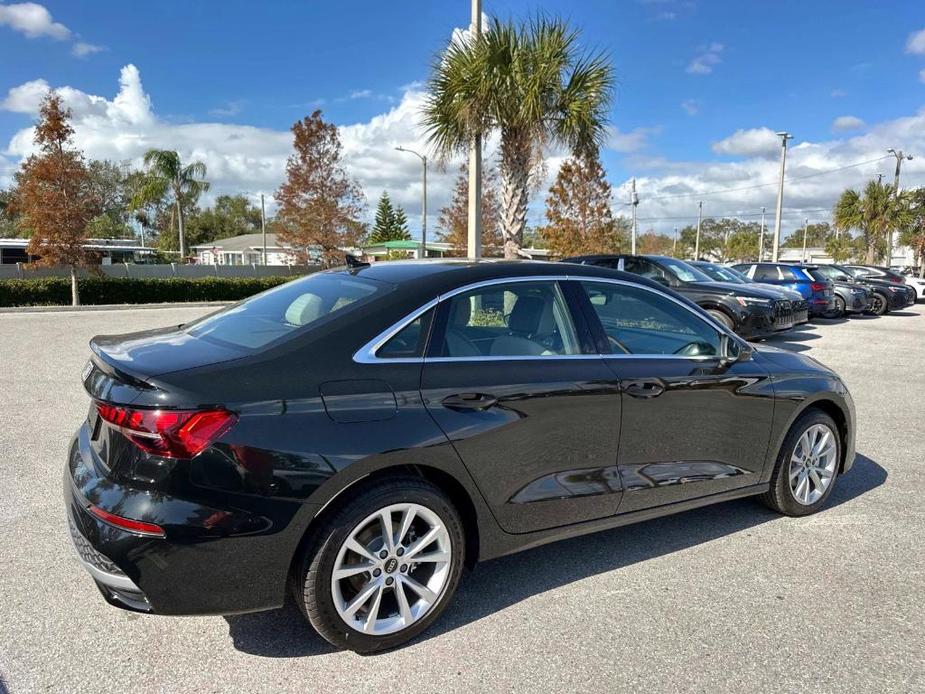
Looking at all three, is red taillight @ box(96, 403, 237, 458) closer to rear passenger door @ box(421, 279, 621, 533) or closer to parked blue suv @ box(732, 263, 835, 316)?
rear passenger door @ box(421, 279, 621, 533)

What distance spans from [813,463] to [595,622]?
6.94 feet

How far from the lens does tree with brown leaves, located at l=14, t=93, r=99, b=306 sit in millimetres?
19938

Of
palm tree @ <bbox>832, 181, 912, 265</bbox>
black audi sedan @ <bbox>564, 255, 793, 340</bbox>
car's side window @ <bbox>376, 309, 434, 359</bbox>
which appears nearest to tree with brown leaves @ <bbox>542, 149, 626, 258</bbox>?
black audi sedan @ <bbox>564, 255, 793, 340</bbox>

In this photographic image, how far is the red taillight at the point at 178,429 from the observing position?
2.26 metres

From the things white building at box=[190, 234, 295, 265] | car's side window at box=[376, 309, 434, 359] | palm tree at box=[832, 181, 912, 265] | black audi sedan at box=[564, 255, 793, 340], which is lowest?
black audi sedan at box=[564, 255, 793, 340]

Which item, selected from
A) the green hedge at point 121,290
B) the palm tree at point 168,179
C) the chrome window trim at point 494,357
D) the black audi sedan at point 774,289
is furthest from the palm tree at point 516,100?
the palm tree at point 168,179

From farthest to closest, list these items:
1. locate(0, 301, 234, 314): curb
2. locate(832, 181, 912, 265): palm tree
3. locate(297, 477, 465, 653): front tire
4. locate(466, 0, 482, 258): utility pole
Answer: locate(832, 181, 912, 265): palm tree < locate(0, 301, 234, 314): curb < locate(466, 0, 482, 258): utility pole < locate(297, 477, 465, 653): front tire

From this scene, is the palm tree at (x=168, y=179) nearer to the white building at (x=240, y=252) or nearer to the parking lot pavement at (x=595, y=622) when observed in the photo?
the white building at (x=240, y=252)

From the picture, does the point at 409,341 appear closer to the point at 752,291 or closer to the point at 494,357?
the point at 494,357

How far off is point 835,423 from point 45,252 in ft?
75.6

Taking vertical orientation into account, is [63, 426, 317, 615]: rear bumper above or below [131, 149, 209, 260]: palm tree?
below

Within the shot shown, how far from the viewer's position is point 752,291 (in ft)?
37.8

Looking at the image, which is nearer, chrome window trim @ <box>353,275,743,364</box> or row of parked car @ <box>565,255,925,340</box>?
chrome window trim @ <box>353,275,743,364</box>

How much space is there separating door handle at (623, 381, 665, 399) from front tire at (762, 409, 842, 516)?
1197mm
